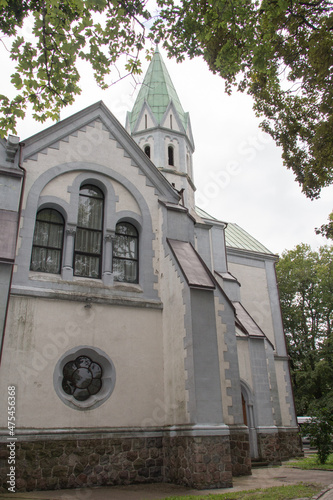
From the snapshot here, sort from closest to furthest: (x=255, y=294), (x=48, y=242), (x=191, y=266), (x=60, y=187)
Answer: (x=191, y=266) → (x=48, y=242) → (x=60, y=187) → (x=255, y=294)

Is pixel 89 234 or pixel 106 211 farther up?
pixel 106 211

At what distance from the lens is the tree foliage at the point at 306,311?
32219 mm

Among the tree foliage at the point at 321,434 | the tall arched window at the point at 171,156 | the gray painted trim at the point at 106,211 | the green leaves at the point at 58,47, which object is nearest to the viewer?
the green leaves at the point at 58,47

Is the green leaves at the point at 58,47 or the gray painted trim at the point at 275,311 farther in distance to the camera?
the gray painted trim at the point at 275,311

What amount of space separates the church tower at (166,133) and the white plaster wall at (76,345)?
992 centimetres

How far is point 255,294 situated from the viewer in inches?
914

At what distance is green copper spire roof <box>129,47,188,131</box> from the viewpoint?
22828 millimetres

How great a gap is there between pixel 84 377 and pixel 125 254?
3.91 m

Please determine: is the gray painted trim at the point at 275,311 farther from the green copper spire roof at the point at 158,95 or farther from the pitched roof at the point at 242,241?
the green copper spire roof at the point at 158,95

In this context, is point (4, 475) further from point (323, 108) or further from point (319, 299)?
Result: point (319, 299)

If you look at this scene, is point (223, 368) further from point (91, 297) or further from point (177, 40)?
point (177, 40)

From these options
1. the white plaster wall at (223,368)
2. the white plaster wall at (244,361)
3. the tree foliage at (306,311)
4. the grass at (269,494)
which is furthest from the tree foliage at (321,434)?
the tree foliage at (306,311)

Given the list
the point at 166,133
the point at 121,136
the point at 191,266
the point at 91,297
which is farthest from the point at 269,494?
the point at 166,133

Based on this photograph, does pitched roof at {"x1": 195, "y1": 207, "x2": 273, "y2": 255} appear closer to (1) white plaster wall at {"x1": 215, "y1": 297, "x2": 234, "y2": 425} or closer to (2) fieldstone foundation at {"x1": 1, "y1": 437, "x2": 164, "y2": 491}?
(1) white plaster wall at {"x1": 215, "y1": 297, "x2": 234, "y2": 425}
